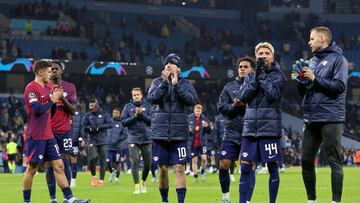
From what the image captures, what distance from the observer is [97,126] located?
2502 centimetres

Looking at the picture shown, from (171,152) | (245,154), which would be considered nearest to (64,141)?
(171,152)

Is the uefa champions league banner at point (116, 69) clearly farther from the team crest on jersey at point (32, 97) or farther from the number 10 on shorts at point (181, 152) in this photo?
the number 10 on shorts at point (181, 152)

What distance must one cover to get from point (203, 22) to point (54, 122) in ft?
157

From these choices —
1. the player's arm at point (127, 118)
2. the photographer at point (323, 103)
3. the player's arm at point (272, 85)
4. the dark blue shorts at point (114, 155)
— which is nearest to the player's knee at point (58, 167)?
the player's arm at point (272, 85)

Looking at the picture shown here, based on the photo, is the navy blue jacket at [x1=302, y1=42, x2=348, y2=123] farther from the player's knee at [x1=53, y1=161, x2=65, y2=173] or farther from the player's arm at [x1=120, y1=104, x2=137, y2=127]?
the player's arm at [x1=120, y1=104, x2=137, y2=127]

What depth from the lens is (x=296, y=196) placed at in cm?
1847

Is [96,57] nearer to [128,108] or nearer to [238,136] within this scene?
[128,108]

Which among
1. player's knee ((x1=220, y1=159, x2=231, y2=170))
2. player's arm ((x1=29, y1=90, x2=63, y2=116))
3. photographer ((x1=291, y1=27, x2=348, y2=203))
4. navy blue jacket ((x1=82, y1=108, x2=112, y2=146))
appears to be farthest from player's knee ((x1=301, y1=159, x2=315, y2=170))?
navy blue jacket ((x1=82, y1=108, x2=112, y2=146))

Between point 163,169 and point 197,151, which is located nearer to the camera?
point 163,169

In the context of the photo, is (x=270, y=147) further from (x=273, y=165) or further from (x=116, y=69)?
(x=116, y=69)

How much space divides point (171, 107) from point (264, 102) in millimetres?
1816

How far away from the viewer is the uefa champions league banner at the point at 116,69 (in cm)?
4583

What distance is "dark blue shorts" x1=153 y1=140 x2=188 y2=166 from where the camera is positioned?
14320mm

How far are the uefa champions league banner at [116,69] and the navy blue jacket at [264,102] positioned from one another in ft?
110
